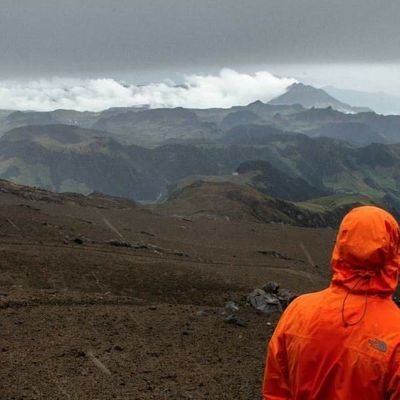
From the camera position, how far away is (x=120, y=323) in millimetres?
19203

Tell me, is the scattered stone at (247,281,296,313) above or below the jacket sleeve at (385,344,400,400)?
below

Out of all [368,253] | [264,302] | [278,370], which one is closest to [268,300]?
[264,302]

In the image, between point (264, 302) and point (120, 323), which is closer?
point (120, 323)

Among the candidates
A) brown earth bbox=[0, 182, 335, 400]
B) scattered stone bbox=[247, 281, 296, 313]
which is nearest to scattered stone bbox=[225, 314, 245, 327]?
brown earth bbox=[0, 182, 335, 400]

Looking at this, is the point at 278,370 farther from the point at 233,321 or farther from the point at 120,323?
the point at 233,321

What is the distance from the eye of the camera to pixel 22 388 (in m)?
12.8

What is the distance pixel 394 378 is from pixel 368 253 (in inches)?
39.2

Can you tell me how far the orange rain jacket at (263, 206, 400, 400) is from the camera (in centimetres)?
454

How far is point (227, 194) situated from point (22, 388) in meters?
157

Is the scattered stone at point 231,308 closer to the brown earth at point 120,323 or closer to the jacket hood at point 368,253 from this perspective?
the brown earth at point 120,323

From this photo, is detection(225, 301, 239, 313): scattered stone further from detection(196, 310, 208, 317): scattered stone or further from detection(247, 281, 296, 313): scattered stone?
detection(247, 281, 296, 313): scattered stone

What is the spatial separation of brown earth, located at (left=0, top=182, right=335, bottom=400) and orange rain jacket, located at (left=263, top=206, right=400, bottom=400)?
8.98m

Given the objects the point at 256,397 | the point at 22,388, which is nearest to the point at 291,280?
the point at 256,397

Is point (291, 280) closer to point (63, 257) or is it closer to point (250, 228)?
point (63, 257)
